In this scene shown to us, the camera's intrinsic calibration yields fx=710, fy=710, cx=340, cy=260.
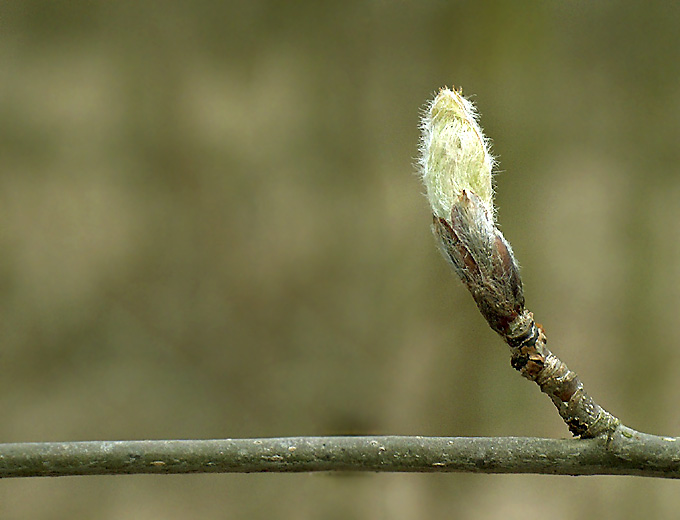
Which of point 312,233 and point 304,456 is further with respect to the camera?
point 312,233

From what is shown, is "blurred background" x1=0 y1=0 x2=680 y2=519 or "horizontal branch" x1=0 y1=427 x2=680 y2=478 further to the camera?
"blurred background" x1=0 y1=0 x2=680 y2=519

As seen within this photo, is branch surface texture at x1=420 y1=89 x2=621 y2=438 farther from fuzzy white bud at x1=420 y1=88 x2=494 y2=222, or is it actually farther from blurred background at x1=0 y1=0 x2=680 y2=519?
blurred background at x1=0 y1=0 x2=680 y2=519

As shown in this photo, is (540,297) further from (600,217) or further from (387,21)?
(387,21)

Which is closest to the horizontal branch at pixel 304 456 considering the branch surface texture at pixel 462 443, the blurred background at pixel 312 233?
the branch surface texture at pixel 462 443

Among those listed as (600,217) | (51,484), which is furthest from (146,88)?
(600,217)

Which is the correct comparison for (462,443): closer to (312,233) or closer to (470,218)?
(470,218)

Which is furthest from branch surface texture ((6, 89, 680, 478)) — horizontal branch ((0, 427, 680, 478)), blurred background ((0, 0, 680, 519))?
blurred background ((0, 0, 680, 519))

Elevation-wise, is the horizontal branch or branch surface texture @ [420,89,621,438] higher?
branch surface texture @ [420,89,621,438]

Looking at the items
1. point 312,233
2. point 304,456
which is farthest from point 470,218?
point 312,233
